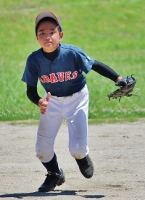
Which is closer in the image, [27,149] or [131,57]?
[27,149]

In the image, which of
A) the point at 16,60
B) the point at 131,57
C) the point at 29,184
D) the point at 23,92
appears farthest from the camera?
the point at 131,57

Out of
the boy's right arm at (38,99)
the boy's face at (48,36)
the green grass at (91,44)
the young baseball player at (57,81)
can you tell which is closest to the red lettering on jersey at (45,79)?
the young baseball player at (57,81)

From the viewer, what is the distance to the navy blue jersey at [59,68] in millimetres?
6605

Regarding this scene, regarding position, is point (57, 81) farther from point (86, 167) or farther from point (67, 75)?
point (86, 167)

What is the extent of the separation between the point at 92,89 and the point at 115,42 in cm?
1094

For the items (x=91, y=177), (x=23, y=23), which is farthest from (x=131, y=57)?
(x=91, y=177)

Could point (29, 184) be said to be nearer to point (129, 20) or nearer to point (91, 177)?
point (91, 177)

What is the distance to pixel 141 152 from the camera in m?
8.77

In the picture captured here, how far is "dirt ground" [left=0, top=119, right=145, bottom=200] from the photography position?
6.68 metres

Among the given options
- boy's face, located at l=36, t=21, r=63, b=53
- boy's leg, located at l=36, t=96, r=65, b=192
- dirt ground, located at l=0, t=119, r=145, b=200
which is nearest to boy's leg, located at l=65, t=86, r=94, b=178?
boy's leg, located at l=36, t=96, r=65, b=192

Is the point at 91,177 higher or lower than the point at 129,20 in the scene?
lower

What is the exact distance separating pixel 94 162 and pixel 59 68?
6.42 feet

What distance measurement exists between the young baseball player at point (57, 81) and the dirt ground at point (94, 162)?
35cm

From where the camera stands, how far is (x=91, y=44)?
2423cm
